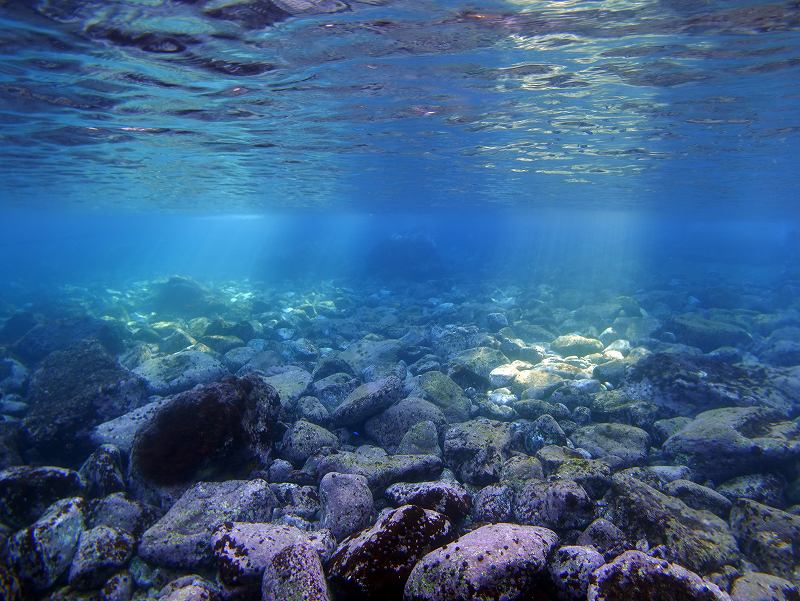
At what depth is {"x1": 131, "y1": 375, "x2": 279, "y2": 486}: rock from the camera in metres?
6.14

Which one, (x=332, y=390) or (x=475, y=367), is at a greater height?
(x=332, y=390)

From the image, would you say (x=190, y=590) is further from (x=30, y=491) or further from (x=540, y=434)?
(x=540, y=434)

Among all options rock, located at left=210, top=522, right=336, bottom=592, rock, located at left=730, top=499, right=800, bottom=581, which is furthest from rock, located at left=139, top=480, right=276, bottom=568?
rock, located at left=730, top=499, right=800, bottom=581

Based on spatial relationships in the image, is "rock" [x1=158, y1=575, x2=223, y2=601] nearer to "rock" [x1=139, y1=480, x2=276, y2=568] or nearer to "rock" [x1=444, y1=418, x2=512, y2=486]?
"rock" [x1=139, y1=480, x2=276, y2=568]

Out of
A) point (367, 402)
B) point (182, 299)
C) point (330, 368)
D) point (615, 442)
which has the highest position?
point (367, 402)

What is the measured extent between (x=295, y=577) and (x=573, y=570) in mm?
2538

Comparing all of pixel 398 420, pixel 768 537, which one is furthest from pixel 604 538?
pixel 398 420

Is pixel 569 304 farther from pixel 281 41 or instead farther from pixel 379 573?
pixel 379 573

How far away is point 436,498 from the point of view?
5363 millimetres

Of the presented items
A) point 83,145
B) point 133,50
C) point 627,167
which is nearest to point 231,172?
point 83,145

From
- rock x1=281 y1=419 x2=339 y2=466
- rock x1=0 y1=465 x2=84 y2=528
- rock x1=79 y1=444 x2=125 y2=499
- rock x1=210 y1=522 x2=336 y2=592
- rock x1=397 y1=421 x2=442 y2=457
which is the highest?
rock x1=210 y1=522 x2=336 y2=592

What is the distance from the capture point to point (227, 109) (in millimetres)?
13328

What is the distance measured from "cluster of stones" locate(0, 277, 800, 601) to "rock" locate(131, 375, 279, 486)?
28 mm

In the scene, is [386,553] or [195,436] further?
[195,436]
